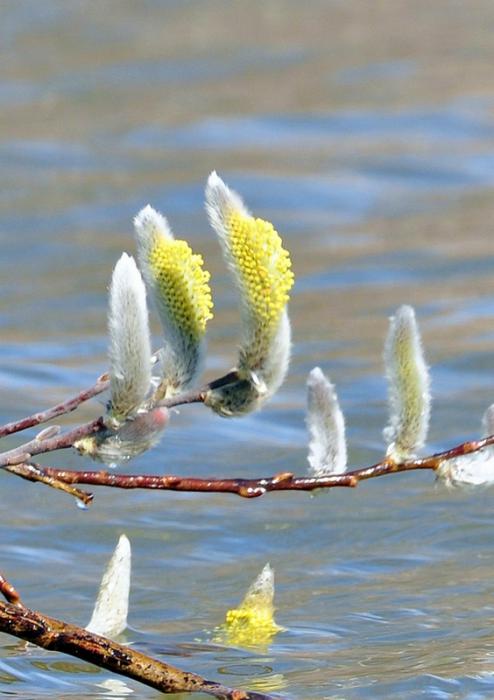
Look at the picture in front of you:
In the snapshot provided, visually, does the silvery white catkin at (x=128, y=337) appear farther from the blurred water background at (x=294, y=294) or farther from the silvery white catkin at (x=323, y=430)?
the blurred water background at (x=294, y=294)

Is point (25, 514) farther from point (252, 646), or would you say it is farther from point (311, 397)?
point (311, 397)

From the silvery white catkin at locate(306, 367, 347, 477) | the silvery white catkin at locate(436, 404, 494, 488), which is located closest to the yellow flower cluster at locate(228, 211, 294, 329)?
the silvery white catkin at locate(306, 367, 347, 477)

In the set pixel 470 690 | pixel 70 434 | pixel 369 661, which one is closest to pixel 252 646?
pixel 369 661

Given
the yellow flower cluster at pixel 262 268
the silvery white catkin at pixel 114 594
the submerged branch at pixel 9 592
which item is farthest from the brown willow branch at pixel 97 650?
the yellow flower cluster at pixel 262 268

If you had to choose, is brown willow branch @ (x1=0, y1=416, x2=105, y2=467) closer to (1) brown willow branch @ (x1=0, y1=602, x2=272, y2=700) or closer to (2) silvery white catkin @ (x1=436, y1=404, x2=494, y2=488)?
(1) brown willow branch @ (x1=0, y1=602, x2=272, y2=700)

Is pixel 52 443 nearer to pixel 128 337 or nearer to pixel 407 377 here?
pixel 128 337

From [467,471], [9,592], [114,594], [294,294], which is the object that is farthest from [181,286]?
[294,294]
